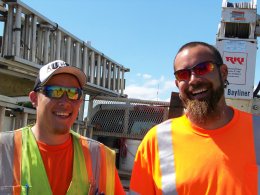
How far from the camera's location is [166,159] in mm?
2434

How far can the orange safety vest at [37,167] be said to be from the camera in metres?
2.44

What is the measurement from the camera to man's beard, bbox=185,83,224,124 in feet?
7.88

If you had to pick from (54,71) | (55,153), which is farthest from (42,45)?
(55,153)

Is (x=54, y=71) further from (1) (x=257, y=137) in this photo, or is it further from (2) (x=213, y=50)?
(1) (x=257, y=137)

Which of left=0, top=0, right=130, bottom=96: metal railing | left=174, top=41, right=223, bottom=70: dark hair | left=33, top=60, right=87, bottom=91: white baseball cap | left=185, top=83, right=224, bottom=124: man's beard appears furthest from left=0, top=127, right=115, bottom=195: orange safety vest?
left=0, top=0, right=130, bottom=96: metal railing

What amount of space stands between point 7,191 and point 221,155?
1.15 m

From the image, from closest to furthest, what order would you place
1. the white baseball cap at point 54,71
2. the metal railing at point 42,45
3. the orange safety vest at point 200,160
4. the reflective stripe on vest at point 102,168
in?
the orange safety vest at point 200,160 → the reflective stripe on vest at point 102,168 → the white baseball cap at point 54,71 → the metal railing at point 42,45

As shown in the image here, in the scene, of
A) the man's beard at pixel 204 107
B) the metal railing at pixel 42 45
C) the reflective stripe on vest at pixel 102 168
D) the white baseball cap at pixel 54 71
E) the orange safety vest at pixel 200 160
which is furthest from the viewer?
the metal railing at pixel 42 45

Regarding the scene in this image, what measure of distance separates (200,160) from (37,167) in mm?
878

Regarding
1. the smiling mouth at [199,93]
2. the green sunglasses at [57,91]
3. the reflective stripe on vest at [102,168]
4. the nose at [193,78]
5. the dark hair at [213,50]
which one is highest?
the dark hair at [213,50]

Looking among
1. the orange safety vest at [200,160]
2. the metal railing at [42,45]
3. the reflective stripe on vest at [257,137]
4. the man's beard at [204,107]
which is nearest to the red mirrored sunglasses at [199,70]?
the man's beard at [204,107]

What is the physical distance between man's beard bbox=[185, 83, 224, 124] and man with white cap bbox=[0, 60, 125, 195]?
62 cm

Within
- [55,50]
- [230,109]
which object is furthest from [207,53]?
[55,50]

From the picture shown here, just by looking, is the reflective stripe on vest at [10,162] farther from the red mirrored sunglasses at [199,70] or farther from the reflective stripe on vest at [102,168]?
the red mirrored sunglasses at [199,70]
